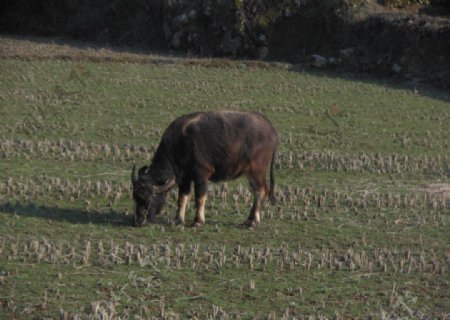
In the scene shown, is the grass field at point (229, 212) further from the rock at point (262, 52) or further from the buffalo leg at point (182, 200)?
the rock at point (262, 52)

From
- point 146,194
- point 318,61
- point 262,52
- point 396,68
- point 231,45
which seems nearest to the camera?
point 146,194

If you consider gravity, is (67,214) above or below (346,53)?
below

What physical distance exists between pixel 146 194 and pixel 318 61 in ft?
49.1

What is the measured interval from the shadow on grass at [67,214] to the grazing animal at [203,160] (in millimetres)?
469

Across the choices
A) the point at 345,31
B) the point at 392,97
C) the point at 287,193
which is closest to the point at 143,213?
the point at 287,193

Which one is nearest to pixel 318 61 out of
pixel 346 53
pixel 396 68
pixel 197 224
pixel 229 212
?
pixel 346 53

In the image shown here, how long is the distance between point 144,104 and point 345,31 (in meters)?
9.47

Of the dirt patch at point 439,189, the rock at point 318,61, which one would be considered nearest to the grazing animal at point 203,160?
the dirt patch at point 439,189

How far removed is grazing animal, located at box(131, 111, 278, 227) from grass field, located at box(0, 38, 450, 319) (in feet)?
1.19

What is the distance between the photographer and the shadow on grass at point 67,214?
449 inches

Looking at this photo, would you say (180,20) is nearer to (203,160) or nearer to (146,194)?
(203,160)

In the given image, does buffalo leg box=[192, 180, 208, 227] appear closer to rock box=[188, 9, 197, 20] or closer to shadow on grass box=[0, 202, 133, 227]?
shadow on grass box=[0, 202, 133, 227]

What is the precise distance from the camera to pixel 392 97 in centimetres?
2158

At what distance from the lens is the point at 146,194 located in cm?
1113
